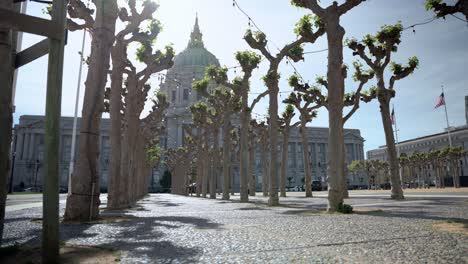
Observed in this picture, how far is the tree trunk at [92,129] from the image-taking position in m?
9.68

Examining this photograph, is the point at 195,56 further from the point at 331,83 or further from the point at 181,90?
the point at 331,83

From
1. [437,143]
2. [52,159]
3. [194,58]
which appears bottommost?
[52,159]

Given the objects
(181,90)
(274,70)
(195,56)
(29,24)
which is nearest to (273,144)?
(274,70)

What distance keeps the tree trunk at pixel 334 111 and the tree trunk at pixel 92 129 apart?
25.2 feet

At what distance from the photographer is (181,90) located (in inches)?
4409

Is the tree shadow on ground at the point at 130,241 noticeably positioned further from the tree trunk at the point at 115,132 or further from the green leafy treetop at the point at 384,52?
the green leafy treetop at the point at 384,52

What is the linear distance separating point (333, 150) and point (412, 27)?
1129cm

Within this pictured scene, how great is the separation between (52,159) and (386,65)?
22.3 m

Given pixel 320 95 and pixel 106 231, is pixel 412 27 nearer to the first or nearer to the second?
pixel 320 95

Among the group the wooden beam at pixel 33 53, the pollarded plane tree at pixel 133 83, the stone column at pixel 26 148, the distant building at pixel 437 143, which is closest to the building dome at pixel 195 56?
the stone column at pixel 26 148

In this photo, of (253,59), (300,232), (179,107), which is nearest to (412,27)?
(253,59)

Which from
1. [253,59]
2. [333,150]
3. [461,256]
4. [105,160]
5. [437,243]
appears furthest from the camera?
[105,160]

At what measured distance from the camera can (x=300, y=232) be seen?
7.07 meters

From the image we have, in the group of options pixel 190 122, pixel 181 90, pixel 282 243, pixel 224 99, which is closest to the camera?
pixel 282 243
